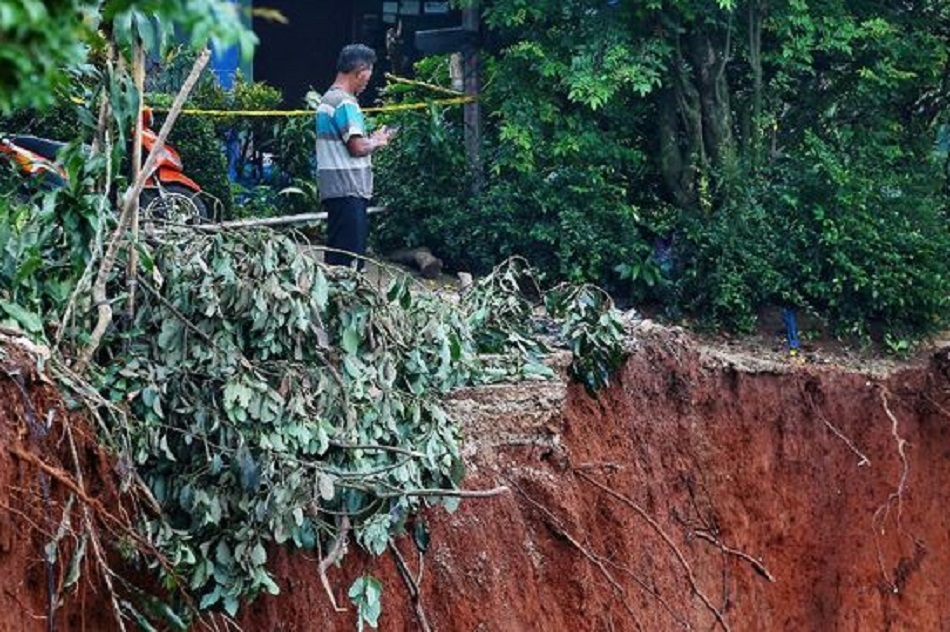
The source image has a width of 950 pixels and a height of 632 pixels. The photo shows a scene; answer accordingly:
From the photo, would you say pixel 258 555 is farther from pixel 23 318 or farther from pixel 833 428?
pixel 833 428

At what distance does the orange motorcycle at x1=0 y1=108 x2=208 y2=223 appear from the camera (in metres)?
6.63

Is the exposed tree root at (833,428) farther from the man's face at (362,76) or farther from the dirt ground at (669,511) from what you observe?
the man's face at (362,76)

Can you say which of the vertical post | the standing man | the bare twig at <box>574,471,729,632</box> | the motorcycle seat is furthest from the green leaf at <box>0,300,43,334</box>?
the vertical post

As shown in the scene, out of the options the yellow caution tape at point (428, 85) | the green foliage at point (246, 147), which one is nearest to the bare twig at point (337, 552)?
the green foliage at point (246, 147)

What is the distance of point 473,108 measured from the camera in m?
11.7

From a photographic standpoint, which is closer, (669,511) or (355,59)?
(669,511)

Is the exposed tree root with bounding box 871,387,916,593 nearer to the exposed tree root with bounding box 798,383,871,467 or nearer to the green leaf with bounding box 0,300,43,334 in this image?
the exposed tree root with bounding box 798,383,871,467

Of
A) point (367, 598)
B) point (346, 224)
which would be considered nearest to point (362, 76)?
point (346, 224)

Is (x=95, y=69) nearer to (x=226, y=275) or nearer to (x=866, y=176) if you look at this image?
(x=226, y=275)

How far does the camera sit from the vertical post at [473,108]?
1163 centimetres

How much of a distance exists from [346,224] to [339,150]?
0.45 m

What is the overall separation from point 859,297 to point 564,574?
3.99 meters

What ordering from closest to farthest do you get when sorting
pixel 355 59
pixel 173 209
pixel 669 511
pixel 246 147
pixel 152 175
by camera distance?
pixel 173 209 < pixel 152 175 < pixel 669 511 < pixel 355 59 < pixel 246 147

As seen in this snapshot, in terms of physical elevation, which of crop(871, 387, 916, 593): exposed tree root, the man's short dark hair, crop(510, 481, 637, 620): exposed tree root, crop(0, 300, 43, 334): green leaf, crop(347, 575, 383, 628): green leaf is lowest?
crop(871, 387, 916, 593): exposed tree root
